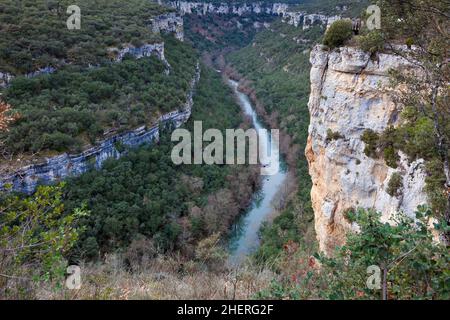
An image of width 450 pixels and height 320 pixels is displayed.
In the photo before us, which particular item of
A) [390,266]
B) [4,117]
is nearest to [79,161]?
[4,117]

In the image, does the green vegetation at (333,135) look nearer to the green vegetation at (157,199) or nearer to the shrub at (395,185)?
the shrub at (395,185)

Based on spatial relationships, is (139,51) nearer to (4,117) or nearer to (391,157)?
(391,157)

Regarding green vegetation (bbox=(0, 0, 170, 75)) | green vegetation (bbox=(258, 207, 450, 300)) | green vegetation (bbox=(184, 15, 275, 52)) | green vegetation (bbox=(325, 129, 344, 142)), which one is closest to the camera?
green vegetation (bbox=(258, 207, 450, 300))

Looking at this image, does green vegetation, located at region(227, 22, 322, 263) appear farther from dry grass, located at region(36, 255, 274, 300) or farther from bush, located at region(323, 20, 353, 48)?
bush, located at region(323, 20, 353, 48)

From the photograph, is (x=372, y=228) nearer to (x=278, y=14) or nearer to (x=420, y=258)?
(x=420, y=258)

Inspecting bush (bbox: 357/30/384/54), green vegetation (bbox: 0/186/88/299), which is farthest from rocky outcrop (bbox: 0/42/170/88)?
green vegetation (bbox: 0/186/88/299)

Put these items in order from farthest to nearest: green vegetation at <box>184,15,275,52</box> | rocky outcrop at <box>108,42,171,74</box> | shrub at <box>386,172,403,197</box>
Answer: green vegetation at <box>184,15,275,52</box> < rocky outcrop at <box>108,42,171,74</box> < shrub at <box>386,172,403,197</box>

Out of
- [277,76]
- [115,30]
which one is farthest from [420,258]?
[277,76]
